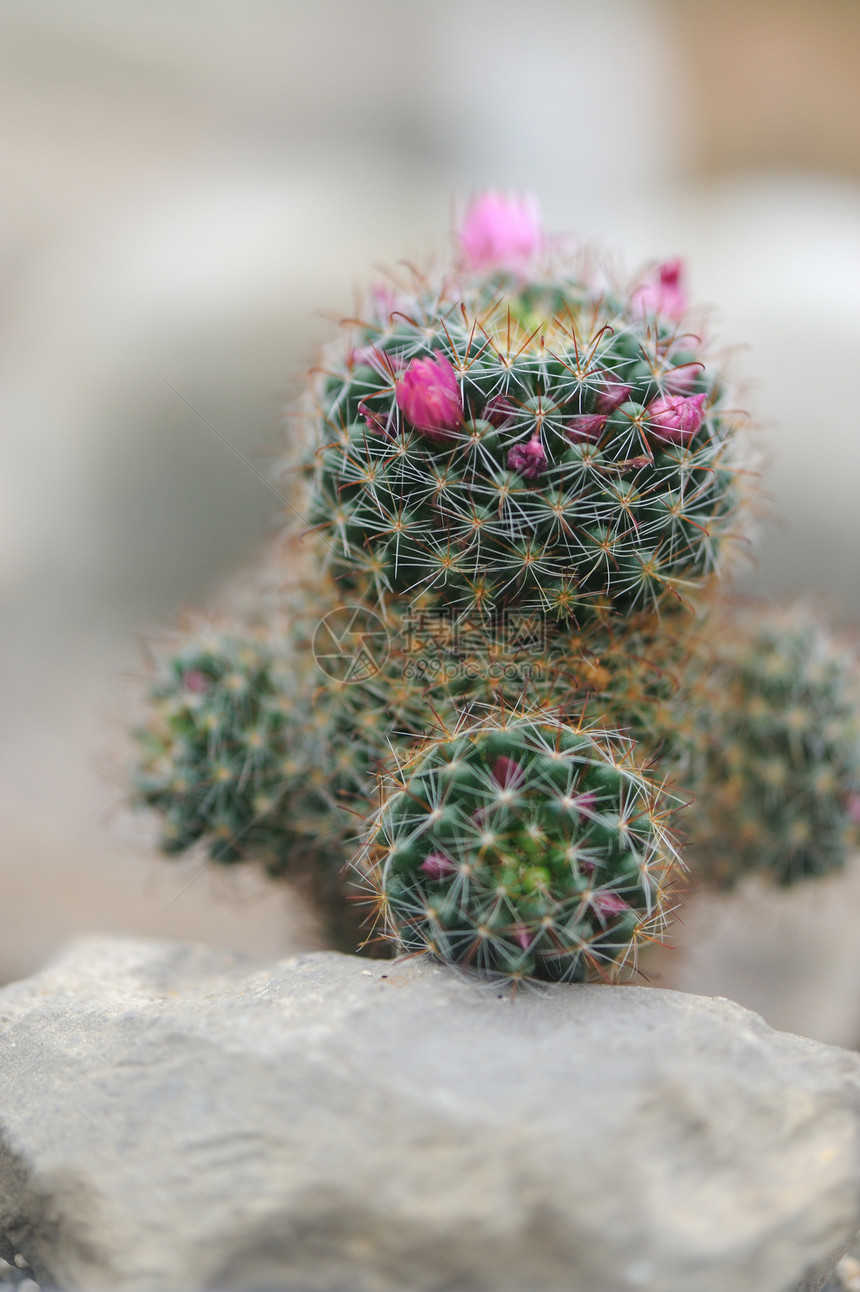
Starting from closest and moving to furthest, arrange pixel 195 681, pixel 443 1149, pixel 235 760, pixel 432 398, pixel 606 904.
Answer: pixel 443 1149
pixel 606 904
pixel 432 398
pixel 235 760
pixel 195 681

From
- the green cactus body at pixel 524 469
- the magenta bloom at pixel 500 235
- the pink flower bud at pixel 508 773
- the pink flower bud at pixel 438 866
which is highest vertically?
the magenta bloom at pixel 500 235

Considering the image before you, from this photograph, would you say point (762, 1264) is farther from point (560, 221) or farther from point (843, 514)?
point (560, 221)

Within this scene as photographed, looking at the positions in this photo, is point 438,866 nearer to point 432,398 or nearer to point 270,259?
point 432,398

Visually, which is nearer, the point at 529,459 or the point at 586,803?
the point at 586,803

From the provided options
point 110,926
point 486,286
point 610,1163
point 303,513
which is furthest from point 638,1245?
point 110,926

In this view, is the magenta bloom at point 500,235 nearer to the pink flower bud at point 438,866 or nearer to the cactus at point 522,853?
the cactus at point 522,853

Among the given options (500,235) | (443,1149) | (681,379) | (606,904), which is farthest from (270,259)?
(443,1149)

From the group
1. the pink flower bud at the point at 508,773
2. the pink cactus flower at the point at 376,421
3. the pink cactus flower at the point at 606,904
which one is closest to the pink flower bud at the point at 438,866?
the pink flower bud at the point at 508,773
